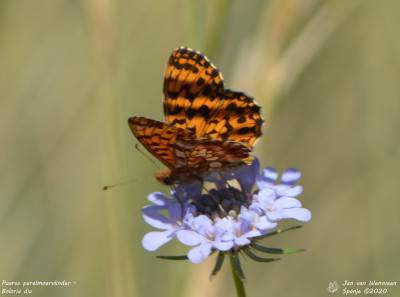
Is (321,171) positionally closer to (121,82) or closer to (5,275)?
(121,82)

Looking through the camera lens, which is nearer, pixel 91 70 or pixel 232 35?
pixel 91 70

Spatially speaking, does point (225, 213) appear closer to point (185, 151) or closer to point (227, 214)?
point (227, 214)

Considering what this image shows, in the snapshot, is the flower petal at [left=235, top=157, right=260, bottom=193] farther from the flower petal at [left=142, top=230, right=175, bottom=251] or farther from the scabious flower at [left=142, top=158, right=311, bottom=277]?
the flower petal at [left=142, top=230, right=175, bottom=251]

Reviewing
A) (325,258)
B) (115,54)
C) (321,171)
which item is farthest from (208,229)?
(321,171)

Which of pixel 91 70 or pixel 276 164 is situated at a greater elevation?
pixel 91 70

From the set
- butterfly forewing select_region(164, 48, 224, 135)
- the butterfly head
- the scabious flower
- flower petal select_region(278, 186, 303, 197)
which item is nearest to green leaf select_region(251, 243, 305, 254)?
the scabious flower
